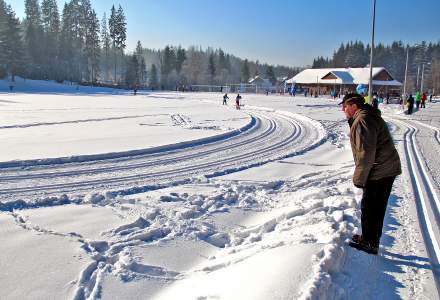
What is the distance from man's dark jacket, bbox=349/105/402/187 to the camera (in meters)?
4.10

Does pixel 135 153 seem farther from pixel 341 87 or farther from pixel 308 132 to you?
pixel 341 87

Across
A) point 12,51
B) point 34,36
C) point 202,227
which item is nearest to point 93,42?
point 34,36

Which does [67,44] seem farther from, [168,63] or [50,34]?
[168,63]

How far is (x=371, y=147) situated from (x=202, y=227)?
2.50 m

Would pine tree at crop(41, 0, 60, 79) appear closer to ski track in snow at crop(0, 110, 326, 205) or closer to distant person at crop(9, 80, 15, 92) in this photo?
distant person at crop(9, 80, 15, 92)

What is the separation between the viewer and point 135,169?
921 centimetres

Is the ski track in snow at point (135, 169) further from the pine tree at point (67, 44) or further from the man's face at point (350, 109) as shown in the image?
the pine tree at point (67, 44)

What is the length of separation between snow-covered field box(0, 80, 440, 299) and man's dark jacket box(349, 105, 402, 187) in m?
0.87

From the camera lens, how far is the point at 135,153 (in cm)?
1104

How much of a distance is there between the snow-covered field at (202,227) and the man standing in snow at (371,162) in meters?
0.30

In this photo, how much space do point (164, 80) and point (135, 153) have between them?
97157mm

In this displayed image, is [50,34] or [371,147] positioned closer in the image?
[371,147]

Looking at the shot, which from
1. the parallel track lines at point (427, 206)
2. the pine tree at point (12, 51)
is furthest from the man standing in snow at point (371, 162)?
the pine tree at point (12, 51)

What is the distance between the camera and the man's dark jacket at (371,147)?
4098 mm
